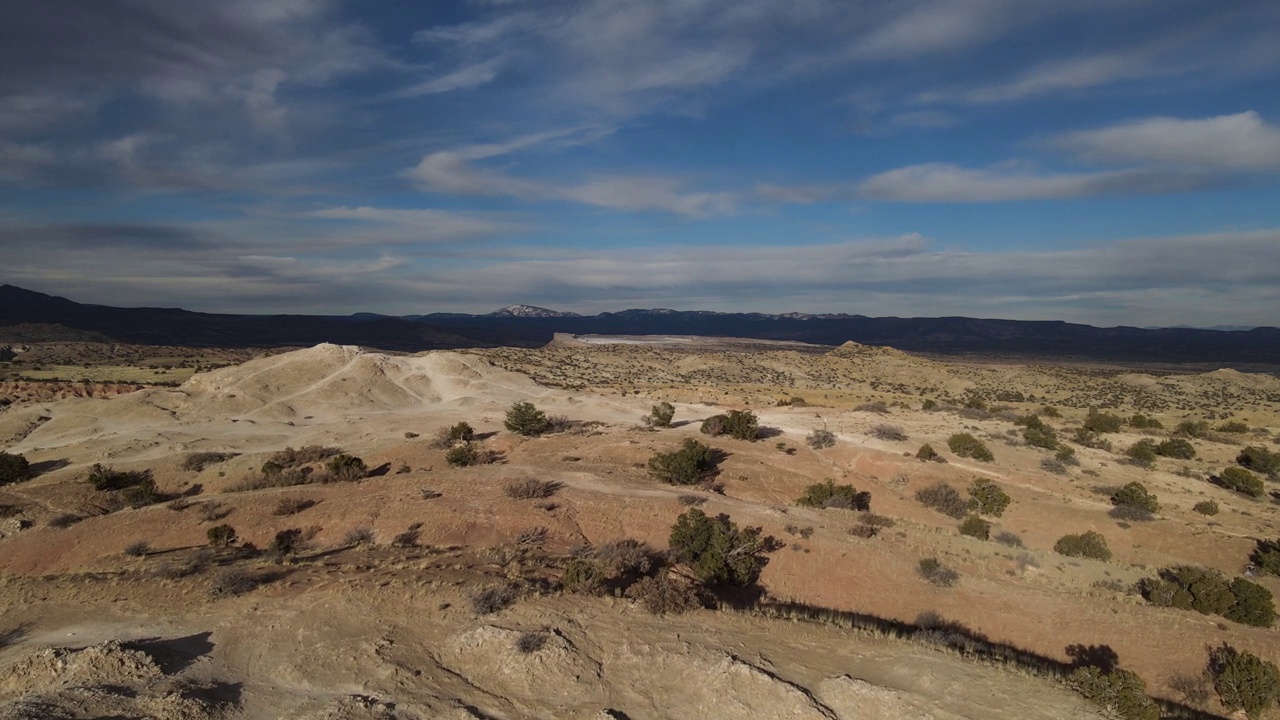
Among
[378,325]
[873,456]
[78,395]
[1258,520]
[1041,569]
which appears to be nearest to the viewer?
[1041,569]

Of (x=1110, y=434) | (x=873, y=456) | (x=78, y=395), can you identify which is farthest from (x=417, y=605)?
(x=78, y=395)

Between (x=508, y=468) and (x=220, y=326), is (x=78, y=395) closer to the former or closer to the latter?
(x=508, y=468)

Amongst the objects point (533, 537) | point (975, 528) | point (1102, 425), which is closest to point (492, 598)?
point (533, 537)

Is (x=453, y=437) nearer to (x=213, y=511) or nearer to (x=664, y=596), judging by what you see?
(x=213, y=511)

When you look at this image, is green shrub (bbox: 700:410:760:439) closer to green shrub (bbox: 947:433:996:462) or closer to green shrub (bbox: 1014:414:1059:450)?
green shrub (bbox: 947:433:996:462)

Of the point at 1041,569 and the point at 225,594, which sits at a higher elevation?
the point at 225,594

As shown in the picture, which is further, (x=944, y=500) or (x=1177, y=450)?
(x=1177, y=450)

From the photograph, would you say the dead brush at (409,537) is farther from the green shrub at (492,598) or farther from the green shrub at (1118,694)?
the green shrub at (1118,694)
